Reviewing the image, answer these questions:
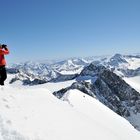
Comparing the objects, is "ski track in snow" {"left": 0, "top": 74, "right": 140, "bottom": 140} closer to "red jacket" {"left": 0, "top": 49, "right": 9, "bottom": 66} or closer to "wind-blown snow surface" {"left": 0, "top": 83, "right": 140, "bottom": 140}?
"wind-blown snow surface" {"left": 0, "top": 83, "right": 140, "bottom": 140}

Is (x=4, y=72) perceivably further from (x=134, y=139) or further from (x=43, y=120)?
(x=134, y=139)

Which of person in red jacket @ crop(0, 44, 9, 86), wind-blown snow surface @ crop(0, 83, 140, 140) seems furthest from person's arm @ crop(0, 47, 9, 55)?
wind-blown snow surface @ crop(0, 83, 140, 140)

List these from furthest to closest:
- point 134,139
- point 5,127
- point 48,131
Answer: point 134,139 < point 48,131 < point 5,127

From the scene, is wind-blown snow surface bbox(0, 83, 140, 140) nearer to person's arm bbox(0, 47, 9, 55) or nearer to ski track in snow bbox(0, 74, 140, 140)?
ski track in snow bbox(0, 74, 140, 140)

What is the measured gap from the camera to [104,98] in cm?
18812

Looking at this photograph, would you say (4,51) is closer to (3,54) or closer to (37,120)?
(3,54)

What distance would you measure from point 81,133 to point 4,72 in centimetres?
711

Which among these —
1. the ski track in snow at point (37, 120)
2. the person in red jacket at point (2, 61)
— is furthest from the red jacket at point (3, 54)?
the ski track in snow at point (37, 120)

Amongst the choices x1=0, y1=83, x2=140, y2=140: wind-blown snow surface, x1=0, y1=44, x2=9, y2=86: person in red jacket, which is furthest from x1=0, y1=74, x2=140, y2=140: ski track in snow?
x1=0, y1=44, x2=9, y2=86: person in red jacket

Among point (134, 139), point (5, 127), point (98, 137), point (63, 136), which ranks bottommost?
point (134, 139)

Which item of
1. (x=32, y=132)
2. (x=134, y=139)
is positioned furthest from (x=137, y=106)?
(x=32, y=132)

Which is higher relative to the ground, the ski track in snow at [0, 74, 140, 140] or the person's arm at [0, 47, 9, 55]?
the person's arm at [0, 47, 9, 55]

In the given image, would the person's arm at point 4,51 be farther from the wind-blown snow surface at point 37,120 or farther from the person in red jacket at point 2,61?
the wind-blown snow surface at point 37,120

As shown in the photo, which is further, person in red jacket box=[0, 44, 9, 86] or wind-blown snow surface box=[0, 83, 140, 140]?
person in red jacket box=[0, 44, 9, 86]
